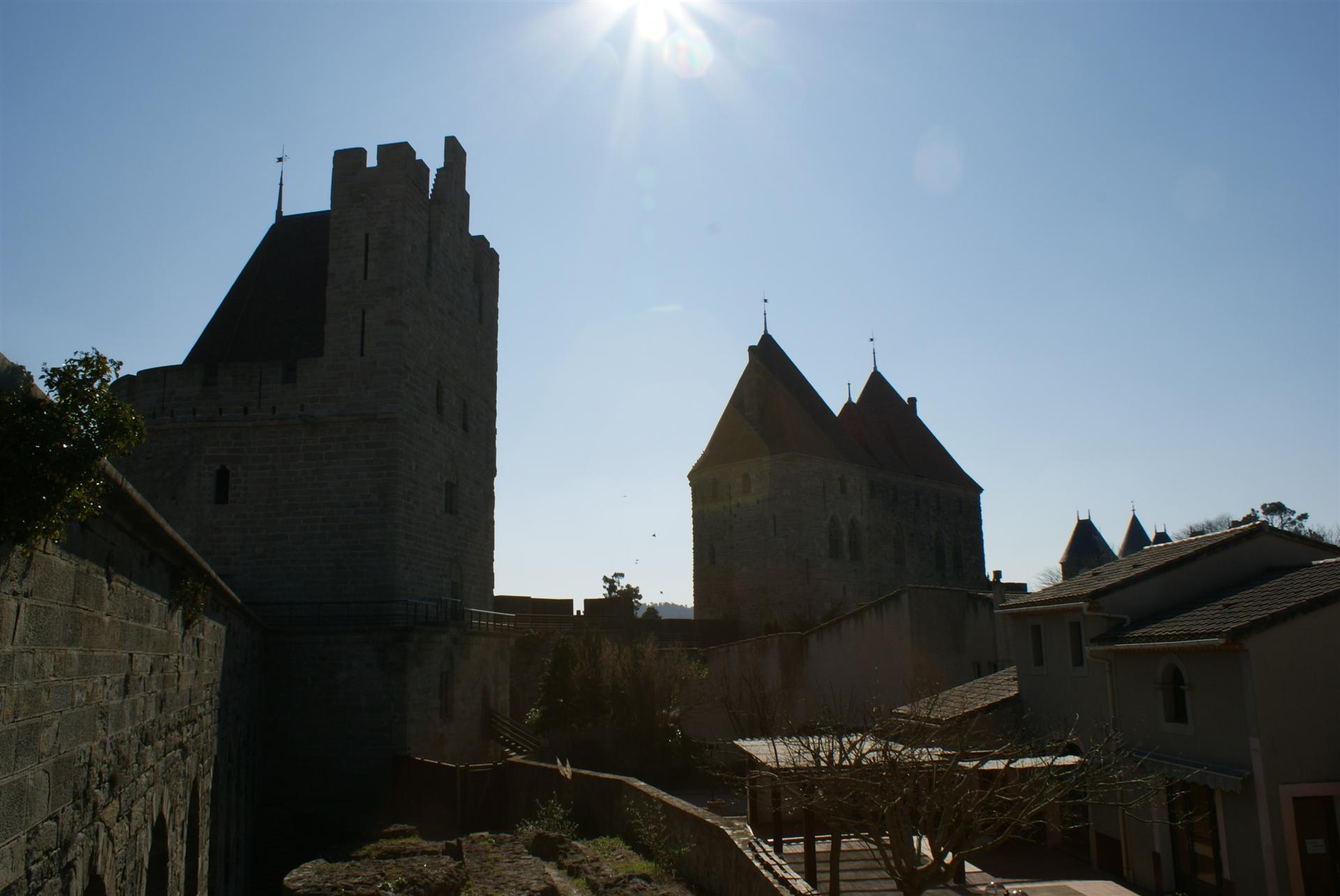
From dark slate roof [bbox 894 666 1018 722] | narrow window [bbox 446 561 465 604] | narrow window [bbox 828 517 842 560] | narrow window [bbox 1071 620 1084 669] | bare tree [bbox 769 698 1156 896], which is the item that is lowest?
bare tree [bbox 769 698 1156 896]

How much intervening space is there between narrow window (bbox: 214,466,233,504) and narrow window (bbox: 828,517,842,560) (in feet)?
Result: 82.0

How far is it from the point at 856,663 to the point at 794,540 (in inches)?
583

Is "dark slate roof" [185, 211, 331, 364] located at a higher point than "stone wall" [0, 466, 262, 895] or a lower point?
higher

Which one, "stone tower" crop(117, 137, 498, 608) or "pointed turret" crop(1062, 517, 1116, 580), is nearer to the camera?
"stone tower" crop(117, 137, 498, 608)

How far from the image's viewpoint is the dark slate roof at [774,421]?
1607 inches

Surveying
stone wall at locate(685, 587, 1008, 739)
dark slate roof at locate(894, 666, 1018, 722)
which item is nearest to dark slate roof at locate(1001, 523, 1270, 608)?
dark slate roof at locate(894, 666, 1018, 722)

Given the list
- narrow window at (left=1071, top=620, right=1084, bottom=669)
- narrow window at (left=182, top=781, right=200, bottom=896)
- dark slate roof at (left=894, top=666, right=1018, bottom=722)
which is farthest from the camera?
dark slate roof at (left=894, top=666, right=1018, bottom=722)

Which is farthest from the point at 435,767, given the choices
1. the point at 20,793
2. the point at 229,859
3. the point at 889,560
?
the point at 889,560

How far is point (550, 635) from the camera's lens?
31922 millimetres

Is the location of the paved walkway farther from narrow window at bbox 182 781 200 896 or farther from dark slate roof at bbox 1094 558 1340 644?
narrow window at bbox 182 781 200 896

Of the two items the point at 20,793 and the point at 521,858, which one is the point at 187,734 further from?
the point at 20,793

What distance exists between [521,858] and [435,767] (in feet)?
20.3

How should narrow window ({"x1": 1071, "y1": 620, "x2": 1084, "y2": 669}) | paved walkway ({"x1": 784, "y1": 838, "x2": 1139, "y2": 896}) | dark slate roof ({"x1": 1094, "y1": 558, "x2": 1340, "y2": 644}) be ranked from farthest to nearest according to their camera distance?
narrow window ({"x1": 1071, "y1": 620, "x2": 1084, "y2": 669}) < dark slate roof ({"x1": 1094, "y1": 558, "x2": 1340, "y2": 644}) < paved walkway ({"x1": 784, "y1": 838, "x2": 1139, "y2": 896})

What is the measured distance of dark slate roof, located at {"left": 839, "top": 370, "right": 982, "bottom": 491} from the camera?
4628 cm
